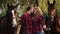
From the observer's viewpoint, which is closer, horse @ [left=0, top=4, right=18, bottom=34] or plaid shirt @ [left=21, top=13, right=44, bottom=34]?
plaid shirt @ [left=21, top=13, right=44, bottom=34]

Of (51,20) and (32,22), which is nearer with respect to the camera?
(51,20)

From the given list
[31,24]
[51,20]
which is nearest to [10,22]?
[31,24]

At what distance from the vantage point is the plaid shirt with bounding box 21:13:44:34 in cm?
609

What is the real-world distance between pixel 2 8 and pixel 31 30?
4.69 m

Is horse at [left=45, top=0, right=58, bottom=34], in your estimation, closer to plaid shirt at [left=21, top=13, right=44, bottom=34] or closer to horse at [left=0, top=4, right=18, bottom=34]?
plaid shirt at [left=21, top=13, right=44, bottom=34]

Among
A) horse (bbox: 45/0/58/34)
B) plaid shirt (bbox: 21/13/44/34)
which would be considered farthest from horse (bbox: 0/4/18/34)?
horse (bbox: 45/0/58/34)

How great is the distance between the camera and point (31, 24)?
6.17 m

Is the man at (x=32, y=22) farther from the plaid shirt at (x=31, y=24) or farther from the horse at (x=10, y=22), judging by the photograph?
the horse at (x=10, y=22)

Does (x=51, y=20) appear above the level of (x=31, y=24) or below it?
above

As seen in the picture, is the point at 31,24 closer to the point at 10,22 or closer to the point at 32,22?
the point at 32,22

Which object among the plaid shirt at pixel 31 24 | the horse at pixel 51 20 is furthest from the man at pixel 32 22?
the horse at pixel 51 20

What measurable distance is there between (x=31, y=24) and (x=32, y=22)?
2.6 inches

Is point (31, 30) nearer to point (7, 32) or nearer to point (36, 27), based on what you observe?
point (36, 27)

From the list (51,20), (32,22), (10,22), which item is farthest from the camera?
(10,22)
